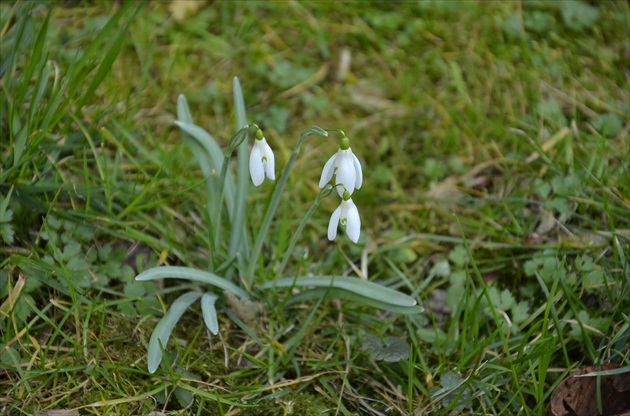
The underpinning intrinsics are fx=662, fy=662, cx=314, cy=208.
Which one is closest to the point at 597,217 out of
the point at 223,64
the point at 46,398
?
the point at 223,64

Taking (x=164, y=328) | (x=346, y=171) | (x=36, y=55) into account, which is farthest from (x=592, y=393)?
(x=36, y=55)

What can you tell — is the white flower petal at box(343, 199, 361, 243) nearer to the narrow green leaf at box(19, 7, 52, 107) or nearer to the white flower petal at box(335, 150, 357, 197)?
the white flower petal at box(335, 150, 357, 197)

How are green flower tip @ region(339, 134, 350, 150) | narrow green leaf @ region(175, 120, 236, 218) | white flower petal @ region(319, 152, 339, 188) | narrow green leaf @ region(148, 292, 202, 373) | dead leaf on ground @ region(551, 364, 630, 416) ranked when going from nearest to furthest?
green flower tip @ region(339, 134, 350, 150), white flower petal @ region(319, 152, 339, 188), narrow green leaf @ region(148, 292, 202, 373), dead leaf on ground @ region(551, 364, 630, 416), narrow green leaf @ region(175, 120, 236, 218)

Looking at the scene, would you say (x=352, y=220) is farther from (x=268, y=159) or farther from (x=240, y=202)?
Answer: (x=240, y=202)

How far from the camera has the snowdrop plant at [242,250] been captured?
2029 millimetres

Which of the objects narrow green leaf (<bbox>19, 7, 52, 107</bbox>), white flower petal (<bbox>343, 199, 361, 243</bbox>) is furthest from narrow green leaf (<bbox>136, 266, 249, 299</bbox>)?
narrow green leaf (<bbox>19, 7, 52, 107</bbox>)

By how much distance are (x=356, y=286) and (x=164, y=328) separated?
0.69 metres

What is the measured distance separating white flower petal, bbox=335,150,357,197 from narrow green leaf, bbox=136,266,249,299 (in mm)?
628

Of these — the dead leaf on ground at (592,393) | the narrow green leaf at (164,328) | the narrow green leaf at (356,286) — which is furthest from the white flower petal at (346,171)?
the dead leaf on ground at (592,393)

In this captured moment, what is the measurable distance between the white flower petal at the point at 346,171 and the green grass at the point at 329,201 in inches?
24.4

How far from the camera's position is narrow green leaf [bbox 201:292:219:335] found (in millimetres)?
2156

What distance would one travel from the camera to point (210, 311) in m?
2.23

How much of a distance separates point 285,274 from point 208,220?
0.51 metres

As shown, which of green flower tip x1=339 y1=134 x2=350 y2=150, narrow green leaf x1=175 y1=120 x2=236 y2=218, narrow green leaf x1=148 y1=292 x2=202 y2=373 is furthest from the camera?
narrow green leaf x1=175 y1=120 x2=236 y2=218
